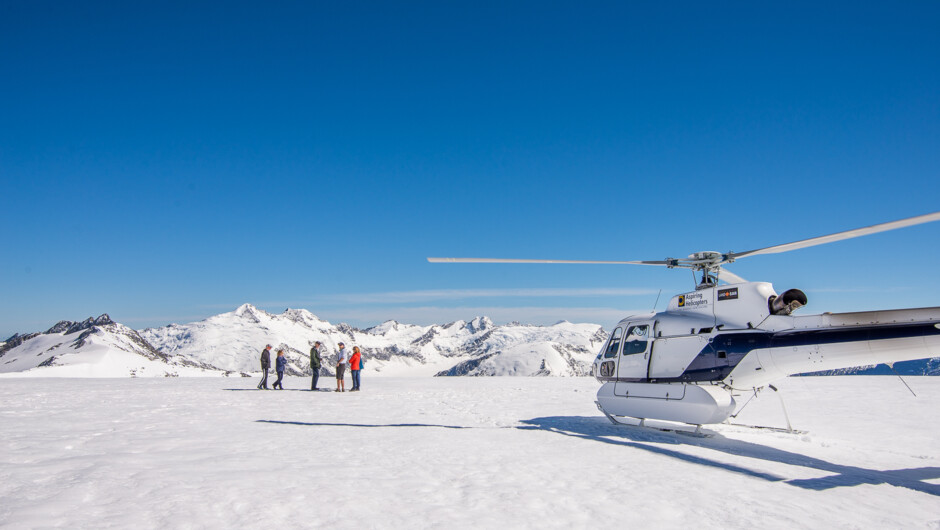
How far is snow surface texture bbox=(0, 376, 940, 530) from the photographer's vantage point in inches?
227

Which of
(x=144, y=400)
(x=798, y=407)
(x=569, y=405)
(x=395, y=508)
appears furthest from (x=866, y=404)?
(x=144, y=400)

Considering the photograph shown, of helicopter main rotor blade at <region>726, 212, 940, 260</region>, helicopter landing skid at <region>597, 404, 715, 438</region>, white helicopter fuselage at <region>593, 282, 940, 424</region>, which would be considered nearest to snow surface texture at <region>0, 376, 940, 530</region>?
helicopter landing skid at <region>597, 404, 715, 438</region>

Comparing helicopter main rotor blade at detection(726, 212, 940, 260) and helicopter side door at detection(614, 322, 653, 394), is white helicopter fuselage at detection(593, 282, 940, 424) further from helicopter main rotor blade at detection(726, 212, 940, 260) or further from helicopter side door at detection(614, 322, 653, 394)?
helicopter main rotor blade at detection(726, 212, 940, 260)

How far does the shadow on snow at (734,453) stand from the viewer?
312 inches

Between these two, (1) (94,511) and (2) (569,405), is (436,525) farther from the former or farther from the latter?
(2) (569,405)

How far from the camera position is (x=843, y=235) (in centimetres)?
923

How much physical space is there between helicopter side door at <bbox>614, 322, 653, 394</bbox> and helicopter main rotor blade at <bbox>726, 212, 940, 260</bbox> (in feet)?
9.20

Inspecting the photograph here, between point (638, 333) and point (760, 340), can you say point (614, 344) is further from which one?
point (760, 340)

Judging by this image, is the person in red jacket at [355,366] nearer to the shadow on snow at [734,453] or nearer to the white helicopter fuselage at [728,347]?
the shadow on snow at [734,453]

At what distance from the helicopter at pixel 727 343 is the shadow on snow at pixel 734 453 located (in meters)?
0.54

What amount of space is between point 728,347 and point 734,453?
2.51 metres

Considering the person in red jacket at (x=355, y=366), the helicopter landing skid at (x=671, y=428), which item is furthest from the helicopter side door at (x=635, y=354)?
the person in red jacket at (x=355, y=366)

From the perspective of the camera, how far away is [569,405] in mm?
18188

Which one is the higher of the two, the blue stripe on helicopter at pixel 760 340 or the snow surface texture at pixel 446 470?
the blue stripe on helicopter at pixel 760 340
